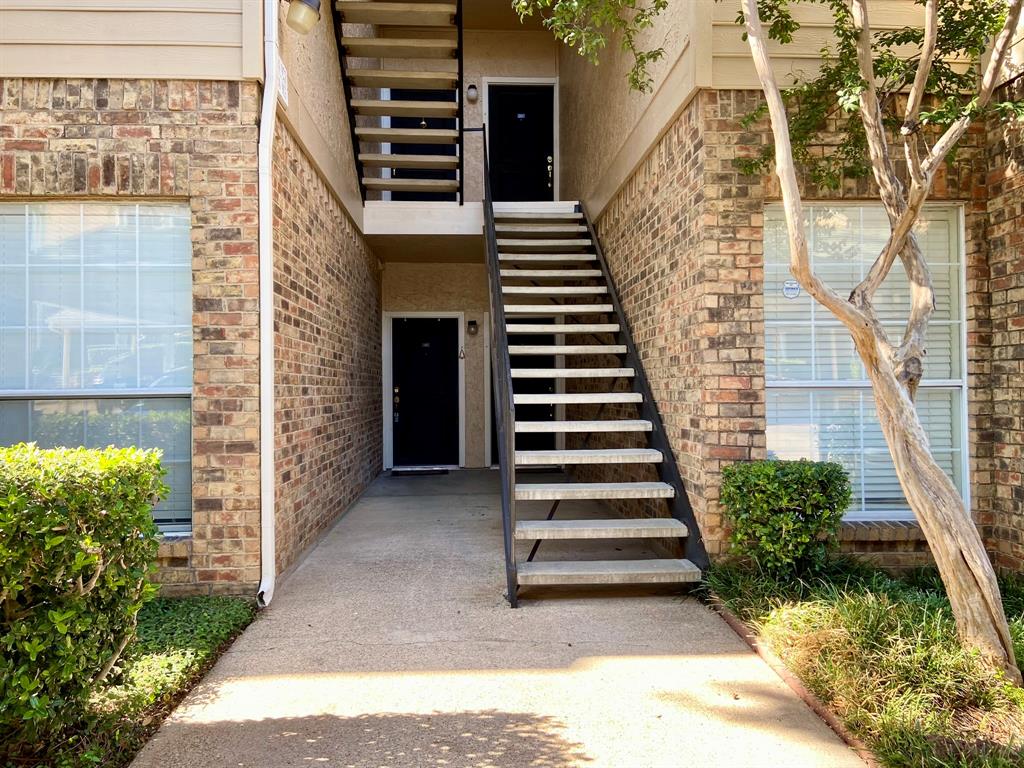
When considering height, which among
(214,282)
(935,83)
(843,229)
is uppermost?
(935,83)

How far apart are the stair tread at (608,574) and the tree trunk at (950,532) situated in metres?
1.40

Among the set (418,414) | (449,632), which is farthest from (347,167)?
(449,632)

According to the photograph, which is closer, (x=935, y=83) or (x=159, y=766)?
(x=159, y=766)

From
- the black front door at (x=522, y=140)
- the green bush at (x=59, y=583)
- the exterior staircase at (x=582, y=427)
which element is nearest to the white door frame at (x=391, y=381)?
the black front door at (x=522, y=140)

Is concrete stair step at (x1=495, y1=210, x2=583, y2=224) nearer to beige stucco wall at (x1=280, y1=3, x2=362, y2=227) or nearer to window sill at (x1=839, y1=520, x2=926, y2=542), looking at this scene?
beige stucco wall at (x1=280, y1=3, x2=362, y2=227)

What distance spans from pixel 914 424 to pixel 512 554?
7.25 ft

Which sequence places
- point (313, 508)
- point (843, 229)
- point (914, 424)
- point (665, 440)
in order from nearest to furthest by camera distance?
1. point (914, 424)
2. point (843, 229)
3. point (665, 440)
4. point (313, 508)

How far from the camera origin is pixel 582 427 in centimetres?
490

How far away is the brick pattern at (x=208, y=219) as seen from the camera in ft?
13.3

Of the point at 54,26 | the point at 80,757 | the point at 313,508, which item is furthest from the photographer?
the point at 313,508

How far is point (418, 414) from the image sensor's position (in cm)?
998

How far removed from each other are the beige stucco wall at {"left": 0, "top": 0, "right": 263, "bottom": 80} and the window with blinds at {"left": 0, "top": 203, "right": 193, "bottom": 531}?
0.78 m

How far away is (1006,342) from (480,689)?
370cm

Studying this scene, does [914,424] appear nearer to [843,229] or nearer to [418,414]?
[843,229]
